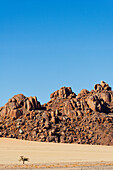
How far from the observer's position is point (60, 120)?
244 feet

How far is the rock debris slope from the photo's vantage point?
227 ft

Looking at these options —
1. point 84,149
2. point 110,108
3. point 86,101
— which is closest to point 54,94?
point 86,101

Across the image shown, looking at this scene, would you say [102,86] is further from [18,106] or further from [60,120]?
[18,106]

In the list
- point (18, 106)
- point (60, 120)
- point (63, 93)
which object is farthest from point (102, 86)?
point (18, 106)

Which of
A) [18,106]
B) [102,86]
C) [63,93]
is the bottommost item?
[18,106]

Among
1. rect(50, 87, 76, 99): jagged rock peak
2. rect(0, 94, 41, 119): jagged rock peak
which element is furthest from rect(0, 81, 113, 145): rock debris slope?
rect(50, 87, 76, 99): jagged rock peak

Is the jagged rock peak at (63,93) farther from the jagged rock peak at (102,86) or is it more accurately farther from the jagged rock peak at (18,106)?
the jagged rock peak at (18,106)

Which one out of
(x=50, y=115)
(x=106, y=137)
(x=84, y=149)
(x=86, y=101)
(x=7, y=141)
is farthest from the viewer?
(x=86, y=101)

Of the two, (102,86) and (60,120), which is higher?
(102,86)

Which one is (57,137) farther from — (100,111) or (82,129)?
(100,111)

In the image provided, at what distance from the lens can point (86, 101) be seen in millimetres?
80875

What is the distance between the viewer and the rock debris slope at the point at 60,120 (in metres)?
69.2

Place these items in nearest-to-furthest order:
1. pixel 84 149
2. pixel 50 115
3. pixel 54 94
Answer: pixel 84 149, pixel 50 115, pixel 54 94

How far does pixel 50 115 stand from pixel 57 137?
8.31 meters
